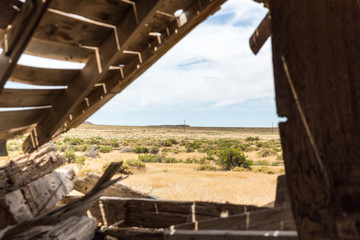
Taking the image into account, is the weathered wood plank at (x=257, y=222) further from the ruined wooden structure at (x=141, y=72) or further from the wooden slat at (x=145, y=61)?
the wooden slat at (x=145, y=61)

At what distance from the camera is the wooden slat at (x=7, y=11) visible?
2.13 metres

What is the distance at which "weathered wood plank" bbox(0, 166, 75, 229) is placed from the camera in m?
2.77

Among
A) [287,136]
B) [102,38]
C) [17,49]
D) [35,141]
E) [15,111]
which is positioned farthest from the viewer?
[35,141]

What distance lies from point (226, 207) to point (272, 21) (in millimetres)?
2180

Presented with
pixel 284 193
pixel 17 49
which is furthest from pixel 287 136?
pixel 17 49

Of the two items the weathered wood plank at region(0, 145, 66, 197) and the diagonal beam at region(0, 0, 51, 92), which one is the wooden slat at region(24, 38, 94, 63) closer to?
the diagonal beam at region(0, 0, 51, 92)

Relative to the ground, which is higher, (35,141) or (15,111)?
(15,111)

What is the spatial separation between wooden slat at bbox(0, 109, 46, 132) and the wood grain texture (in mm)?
2834

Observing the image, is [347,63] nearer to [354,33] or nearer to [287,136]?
[354,33]

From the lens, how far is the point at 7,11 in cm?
216

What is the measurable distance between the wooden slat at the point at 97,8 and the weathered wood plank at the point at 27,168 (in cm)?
176

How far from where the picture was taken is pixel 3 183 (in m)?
2.93

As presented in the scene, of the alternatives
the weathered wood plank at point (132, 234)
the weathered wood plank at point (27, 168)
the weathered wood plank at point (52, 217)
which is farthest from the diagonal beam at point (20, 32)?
the weathered wood plank at point (132, 234)

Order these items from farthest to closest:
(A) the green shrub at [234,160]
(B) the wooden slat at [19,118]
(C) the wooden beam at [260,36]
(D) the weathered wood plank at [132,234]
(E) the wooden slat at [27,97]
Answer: (A) the green shrub at [234,160], (C) the wooden beam at [260,36], (B) the wooden slat at [19,118], (D) the weathered wood plank at [132,234], (E) the wooden slat at [27,97]
